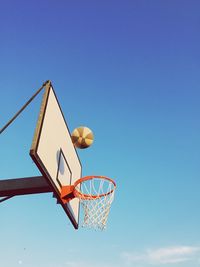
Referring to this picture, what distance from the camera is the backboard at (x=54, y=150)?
247 inches

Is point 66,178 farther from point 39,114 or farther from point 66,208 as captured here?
point 39,114

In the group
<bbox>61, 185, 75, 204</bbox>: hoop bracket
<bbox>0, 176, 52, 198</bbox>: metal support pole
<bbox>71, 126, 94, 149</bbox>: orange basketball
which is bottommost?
<bbox>61, 185, 75, 204</bbox>: hoop bracket

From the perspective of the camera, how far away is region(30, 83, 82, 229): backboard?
626cm

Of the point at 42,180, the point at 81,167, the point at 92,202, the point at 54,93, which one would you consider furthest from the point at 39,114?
the point at 81,167

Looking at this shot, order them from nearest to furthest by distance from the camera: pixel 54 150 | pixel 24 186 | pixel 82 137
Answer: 1. pixel 54 150
2. pixel 24 186
3. pixel 82 137

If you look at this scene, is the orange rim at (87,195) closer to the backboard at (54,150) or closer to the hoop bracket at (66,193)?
the hoop bracket at (66,193)

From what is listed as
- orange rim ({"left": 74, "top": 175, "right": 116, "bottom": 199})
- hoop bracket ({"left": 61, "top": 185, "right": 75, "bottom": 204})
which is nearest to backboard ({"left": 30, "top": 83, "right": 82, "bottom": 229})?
hoop bracket ({"left": 61, "top": 185, "right": 75, "bottom": 204})

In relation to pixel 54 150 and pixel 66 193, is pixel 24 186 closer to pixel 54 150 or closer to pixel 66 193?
pixel 66 193

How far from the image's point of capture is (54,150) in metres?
7.15

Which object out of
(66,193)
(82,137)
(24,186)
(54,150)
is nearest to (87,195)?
(66,193)

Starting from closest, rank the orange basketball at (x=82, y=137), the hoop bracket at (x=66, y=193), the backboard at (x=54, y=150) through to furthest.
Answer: the backboard at (x=54, y=150)
the hoop bracket at (x=66, y=193)
the orange basketball at (x=82, y=137)

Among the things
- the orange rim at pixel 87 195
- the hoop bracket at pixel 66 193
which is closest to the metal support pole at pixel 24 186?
the hoop bracket at pixel 66 193

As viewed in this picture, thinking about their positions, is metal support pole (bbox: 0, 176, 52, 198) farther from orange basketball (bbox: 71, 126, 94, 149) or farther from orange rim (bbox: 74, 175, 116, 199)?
orange basketball (bbox: 71, 126, 94, 149)

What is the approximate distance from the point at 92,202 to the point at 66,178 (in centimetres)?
85
